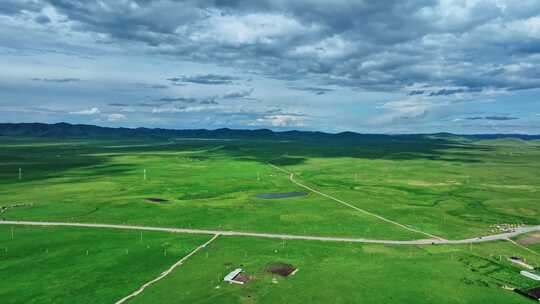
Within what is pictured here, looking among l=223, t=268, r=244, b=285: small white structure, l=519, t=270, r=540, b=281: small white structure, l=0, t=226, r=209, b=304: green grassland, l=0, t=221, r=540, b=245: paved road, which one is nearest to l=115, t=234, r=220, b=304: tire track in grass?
l=0, t=226, r=209, b=304: green grassland

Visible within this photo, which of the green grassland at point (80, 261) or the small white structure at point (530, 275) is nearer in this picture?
the green grassland at point (80, 261)

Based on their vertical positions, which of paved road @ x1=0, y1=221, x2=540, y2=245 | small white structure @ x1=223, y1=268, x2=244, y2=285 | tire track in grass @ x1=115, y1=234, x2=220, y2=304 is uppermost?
paved road @ x1=0, y1=221, x2=540, y2=245

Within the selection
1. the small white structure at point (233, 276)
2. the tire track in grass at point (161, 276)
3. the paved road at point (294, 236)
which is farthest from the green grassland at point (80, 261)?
the small white structure at point (233, 276)

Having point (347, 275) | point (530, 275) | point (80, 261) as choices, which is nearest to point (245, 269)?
point (347, 275)

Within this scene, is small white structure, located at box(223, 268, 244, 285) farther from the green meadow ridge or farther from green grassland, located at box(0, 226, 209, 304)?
green grassland, located at box(0, 226, 209, 304)

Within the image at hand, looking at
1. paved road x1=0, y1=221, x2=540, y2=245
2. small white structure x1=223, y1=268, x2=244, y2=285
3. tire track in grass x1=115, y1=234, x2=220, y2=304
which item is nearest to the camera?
tire track in grass x1=115, y1=234, x2=220, y2=304

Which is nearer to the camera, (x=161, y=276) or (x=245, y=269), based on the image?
(x=161, y=276)

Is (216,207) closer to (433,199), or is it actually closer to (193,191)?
(193,191)

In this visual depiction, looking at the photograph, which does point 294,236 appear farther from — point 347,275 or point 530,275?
point 530,275

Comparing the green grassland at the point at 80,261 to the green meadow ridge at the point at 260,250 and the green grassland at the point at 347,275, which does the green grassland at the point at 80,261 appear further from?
the green grassland at the point at 347,275
